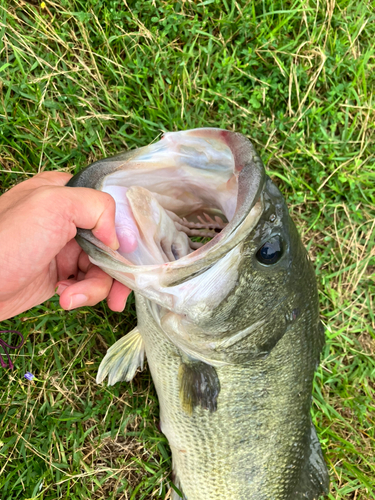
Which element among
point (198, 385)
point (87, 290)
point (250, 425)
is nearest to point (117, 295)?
point (87, 290)

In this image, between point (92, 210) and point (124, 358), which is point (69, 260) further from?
point (124, 358)

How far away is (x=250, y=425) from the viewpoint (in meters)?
1.92

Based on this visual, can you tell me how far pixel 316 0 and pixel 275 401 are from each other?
2788mm

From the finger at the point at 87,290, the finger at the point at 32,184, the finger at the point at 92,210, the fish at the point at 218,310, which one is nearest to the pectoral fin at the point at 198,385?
the fish at the point at 218,310

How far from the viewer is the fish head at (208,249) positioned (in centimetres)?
137

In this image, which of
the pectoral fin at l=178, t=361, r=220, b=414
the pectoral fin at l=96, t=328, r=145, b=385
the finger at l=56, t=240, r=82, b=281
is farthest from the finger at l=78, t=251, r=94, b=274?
the pectoral fin at l=178, t=361, r=220, b=414

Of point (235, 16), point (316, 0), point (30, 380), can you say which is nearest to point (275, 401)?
point (30, 380)

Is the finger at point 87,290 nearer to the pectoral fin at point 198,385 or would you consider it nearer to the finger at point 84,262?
the finger at point 84,262

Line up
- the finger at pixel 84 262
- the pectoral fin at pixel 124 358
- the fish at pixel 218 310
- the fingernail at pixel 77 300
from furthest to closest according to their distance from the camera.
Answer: the pectoral fin at pixel 124 358 < the finger at pixel 84 262 < the fingernail at pixel 77 300 < the fish at pixel 218 310

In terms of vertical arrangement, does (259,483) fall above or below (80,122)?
below

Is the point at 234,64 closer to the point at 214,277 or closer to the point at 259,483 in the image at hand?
the point at 214,277

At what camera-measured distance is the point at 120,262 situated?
1415 millimetres

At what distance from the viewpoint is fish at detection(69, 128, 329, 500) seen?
56.1 inches

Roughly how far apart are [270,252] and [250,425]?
1004mm
